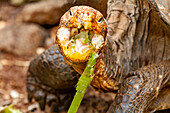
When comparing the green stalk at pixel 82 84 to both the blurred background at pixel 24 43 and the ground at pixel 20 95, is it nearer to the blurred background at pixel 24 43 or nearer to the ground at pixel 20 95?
the blurred background at pixel 24 43

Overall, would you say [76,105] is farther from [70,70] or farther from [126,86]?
[70,70]

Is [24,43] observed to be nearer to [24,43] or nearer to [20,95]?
[24,43]

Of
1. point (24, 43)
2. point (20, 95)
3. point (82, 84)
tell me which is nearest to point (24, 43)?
point (24, 43)

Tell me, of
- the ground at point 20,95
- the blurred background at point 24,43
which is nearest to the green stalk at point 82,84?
the blurred background at point 24,43

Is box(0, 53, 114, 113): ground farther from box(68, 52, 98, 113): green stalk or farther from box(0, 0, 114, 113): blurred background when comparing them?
box(68, 52, 98, 113): green stalk

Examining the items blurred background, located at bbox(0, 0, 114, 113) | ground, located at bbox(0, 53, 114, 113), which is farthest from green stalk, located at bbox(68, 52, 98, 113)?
ground, located at bbox(0, 53, 114, 113)

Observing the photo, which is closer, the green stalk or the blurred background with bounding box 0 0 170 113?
the green stalk

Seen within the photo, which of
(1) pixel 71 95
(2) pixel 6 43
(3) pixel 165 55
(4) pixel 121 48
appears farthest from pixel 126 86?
(2) pixel 6 43

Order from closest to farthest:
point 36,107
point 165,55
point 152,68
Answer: point 152,68 < point 165,55 < point 36,107
